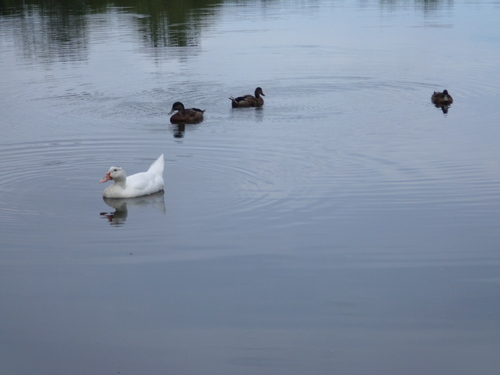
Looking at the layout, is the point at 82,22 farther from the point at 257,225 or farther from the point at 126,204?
the point at 257,225

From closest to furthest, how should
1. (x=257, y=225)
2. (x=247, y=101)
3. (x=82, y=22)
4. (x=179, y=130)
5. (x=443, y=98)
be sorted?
1. (x=257, y=225)
2. (x=179, y=130)
3. (x=443, y=98)
4. (x=247, y=101)
5. (x=82, y=22)

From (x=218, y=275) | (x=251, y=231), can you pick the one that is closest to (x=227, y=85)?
(x=251, y=231)

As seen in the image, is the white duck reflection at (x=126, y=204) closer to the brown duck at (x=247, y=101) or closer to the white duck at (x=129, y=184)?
the white duck at (x=129, y=184)

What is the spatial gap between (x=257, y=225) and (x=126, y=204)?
8.58 ft

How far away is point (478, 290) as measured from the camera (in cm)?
888

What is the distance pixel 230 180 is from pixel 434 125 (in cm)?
655

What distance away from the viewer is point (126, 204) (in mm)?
12945

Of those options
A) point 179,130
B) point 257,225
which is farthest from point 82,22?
point 257,225

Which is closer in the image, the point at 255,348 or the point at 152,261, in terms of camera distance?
the point at 255,348

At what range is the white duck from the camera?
13.1 m

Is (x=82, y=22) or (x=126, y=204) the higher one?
(x=82, y=22)

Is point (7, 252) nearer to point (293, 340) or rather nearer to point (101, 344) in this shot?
point (101, 344)

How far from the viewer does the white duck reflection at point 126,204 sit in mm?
12171

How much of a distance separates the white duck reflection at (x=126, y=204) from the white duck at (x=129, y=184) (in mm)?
69
